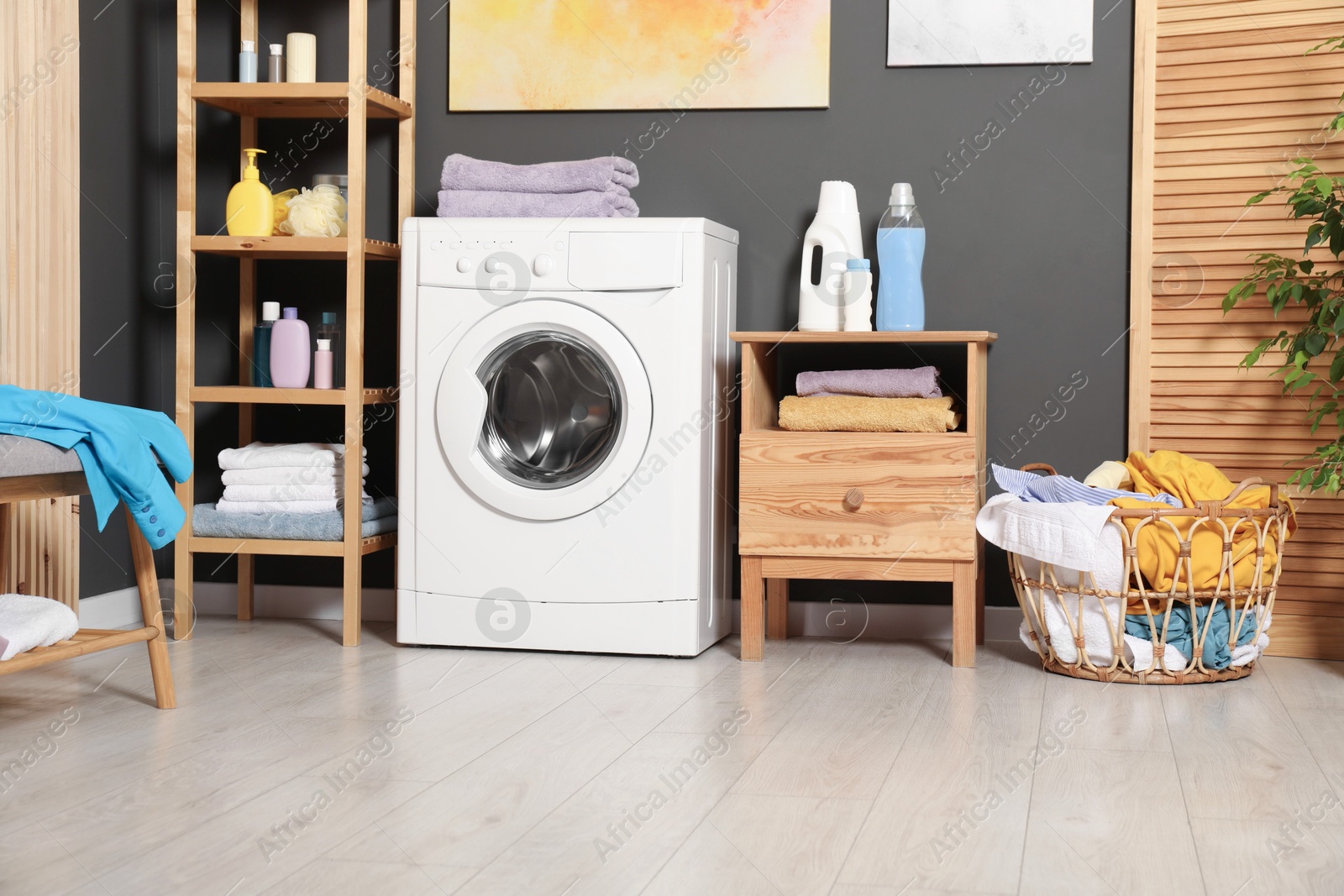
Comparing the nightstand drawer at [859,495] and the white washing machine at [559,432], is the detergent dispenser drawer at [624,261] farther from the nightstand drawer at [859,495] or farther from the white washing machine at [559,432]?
the nightstand drawer at [859,495]

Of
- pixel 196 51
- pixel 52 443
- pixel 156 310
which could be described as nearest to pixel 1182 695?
pixel 52 443

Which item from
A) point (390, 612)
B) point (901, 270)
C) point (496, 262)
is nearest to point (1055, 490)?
point (901, 270)

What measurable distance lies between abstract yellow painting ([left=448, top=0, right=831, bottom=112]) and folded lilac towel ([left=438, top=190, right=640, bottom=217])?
40cm

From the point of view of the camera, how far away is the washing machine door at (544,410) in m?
2.48

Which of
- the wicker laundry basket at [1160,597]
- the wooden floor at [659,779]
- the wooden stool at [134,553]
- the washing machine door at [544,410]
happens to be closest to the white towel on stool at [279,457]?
the washing machine door at [544,410]

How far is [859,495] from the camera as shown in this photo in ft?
8.01

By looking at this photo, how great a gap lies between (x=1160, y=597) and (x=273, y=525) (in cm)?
177

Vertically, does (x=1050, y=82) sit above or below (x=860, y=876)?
above

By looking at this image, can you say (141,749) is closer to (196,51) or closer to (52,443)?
(52,443)

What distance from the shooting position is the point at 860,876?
134cm

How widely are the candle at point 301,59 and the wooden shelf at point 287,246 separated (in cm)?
38

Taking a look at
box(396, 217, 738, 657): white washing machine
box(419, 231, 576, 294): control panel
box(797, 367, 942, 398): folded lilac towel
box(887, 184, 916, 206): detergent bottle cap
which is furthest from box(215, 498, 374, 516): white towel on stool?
box(887, 184, 916, 206): detergent bottle cap

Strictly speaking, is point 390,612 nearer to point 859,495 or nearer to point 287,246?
point 287,246

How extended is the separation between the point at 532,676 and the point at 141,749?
0.74m
